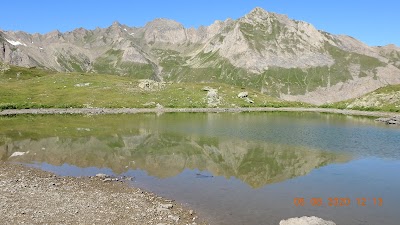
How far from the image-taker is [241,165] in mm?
49719

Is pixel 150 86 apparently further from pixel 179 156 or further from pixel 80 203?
pixel 80 203

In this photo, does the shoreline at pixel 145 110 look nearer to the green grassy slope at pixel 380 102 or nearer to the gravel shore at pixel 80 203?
the green grassy slope at pixel 380 102

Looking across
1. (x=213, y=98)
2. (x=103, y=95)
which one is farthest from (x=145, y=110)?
(x=213, y=98)

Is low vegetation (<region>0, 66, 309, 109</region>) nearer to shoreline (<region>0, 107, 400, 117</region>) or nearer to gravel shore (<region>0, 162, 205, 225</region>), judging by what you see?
shoreline (<region>0, 107, 400, 117</region>)

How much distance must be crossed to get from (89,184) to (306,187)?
23.3m

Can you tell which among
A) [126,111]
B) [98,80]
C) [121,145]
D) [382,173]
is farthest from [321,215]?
[98,80]

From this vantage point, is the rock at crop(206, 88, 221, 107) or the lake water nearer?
the lake water

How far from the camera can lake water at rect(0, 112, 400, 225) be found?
31719 millimetres

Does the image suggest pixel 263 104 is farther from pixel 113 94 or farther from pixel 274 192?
pixel 274 192

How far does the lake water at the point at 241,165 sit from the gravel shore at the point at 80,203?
2781 mm
